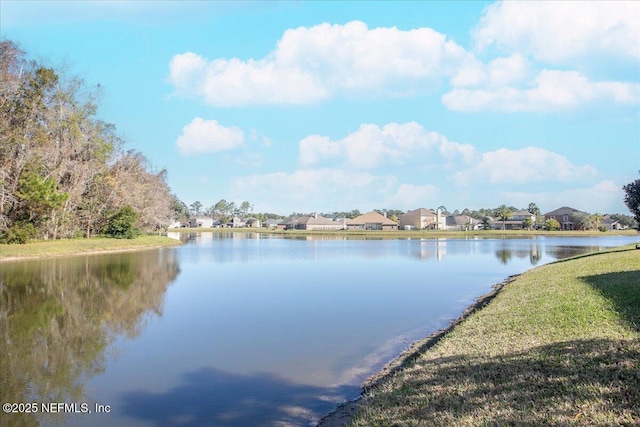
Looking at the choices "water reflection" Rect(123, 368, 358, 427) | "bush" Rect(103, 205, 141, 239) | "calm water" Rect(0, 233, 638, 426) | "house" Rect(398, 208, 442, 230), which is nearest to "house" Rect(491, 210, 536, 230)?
"house" Rect(398, 208, 442, 230)

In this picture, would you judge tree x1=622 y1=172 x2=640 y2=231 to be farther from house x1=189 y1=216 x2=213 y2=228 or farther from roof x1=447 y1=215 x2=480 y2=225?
house x1=189 y1=216 x2=213 y2=228

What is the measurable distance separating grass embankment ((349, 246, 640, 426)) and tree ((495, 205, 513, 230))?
119 m

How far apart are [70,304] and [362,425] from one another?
48.8ft

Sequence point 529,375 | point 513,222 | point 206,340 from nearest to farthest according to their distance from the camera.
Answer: point 529,375 → point 206,340 → point 513,222

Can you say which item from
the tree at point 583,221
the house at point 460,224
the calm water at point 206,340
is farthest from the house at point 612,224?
the calm water at point 206,340

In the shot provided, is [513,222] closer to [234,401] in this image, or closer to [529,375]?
[529,375]

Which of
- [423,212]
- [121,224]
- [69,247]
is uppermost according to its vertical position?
[423,212]

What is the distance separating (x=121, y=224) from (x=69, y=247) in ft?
42.4

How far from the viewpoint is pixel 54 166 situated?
138 feet

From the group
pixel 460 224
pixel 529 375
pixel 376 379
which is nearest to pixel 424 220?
pixel 460 224

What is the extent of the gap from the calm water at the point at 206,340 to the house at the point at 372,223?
109 meters

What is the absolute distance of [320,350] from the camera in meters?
11.0

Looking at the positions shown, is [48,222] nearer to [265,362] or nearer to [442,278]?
[442,278]

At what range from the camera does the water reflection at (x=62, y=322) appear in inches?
337
